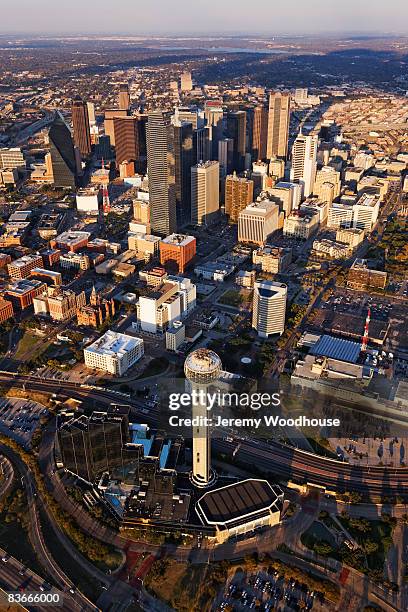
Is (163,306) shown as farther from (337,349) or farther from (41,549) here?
(41,549)

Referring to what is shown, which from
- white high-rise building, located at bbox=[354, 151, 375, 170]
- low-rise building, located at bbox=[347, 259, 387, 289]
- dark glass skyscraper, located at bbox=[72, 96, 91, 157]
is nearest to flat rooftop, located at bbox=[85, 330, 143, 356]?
low-rise building, located at bbox=[347, 259, 387, 289]

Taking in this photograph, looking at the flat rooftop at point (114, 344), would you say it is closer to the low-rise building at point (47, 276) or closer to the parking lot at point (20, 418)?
the parking lot at point (20, 418)

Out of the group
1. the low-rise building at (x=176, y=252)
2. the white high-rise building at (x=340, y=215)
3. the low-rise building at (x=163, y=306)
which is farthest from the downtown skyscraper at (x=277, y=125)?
the low-rise building at (x=163, y=306)

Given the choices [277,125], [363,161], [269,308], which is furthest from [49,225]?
[363,161]

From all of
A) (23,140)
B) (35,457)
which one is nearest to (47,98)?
(23,140)

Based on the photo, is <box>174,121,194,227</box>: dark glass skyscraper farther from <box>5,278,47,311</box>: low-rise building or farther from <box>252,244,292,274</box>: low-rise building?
<box>5,278,47,311</box>: low-rise building

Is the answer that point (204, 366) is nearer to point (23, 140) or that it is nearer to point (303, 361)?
point (303, 361)
